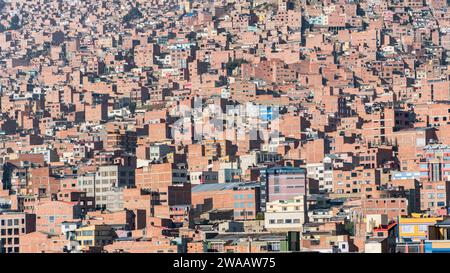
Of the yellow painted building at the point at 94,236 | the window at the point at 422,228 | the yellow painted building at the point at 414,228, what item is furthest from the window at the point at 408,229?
the yellow painted building at the point at 94,236

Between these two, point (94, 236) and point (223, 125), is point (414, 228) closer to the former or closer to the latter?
point (94, 236)

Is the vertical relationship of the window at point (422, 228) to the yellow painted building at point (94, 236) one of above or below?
above

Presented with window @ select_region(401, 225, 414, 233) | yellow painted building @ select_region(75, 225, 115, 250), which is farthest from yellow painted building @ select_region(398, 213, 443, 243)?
yellow painted building @ select_region(75, 225, 115, 250)

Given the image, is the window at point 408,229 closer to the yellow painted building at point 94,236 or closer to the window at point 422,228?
the window at point 422,228

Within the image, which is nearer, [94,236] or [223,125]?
[94,236]

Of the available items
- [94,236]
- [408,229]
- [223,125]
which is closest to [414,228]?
[408,229]

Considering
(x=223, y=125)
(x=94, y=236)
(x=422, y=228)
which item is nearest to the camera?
(x=422, y=228)

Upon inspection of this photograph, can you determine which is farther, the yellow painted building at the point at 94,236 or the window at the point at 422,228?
the yellow painted building at the point at 94,236

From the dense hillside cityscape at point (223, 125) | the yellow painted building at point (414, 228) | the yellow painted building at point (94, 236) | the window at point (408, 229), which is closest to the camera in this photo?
the yellow painted building at point (414, 228)
